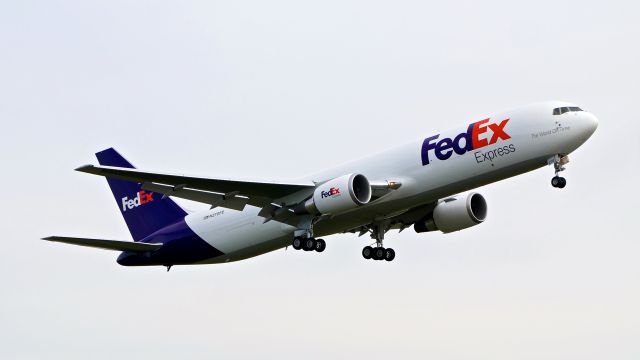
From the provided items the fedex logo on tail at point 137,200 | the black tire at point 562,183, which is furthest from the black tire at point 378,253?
the fedex logo on tail at point 137,200

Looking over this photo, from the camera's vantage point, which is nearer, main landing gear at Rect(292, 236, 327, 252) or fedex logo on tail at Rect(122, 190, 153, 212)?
main landing gear at Rect(292, 236, 327, 252)

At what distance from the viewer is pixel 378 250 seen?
45625 mm

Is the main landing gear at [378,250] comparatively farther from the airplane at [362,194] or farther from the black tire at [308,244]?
the black tire at [308,244]

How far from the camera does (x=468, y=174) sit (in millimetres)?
38844

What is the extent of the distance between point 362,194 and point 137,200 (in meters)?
13.7

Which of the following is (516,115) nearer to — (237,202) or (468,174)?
(468,174)

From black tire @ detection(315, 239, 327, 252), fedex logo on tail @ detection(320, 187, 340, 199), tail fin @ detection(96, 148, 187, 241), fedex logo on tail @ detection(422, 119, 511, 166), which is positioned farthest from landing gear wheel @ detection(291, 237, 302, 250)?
tail fin @ detection(96, 148, 187, 241)

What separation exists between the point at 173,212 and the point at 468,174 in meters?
14.5

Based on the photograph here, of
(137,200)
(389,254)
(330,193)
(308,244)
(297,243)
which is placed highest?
(137,200)

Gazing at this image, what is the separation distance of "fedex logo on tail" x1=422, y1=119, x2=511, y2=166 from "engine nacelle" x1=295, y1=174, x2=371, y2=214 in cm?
234

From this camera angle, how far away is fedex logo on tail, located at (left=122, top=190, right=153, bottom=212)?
4872cm

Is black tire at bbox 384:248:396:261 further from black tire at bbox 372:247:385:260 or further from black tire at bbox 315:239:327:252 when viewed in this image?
black tire at bbox 315:239:327:252

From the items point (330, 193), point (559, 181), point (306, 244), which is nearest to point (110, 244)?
point (306, 244)

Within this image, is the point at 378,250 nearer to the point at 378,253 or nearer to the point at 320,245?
the point at 378,253
